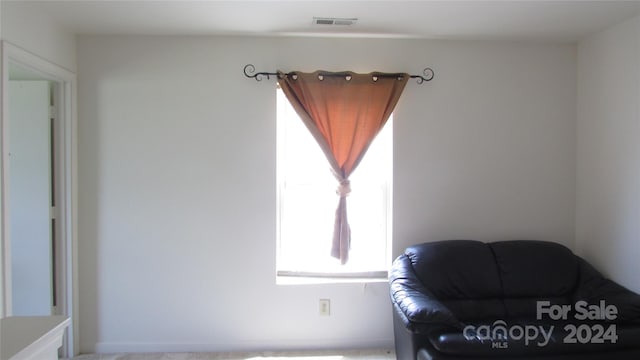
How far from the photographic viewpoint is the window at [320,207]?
2.85m

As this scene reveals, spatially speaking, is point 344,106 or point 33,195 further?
point 344,106

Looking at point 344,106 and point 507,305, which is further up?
point 344,106

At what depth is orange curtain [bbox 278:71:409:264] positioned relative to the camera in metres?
2.66

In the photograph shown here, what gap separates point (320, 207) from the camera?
2.88 meters

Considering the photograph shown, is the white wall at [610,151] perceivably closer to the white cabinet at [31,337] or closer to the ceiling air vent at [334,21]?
the ceiling air vent at [334,21]

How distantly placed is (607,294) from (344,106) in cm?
213

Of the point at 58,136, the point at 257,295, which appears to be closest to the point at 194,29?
the point at 58,136

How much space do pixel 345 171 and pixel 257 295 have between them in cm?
113

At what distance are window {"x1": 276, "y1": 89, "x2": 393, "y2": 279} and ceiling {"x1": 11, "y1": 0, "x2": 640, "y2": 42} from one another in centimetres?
66

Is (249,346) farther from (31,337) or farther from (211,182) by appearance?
(31,337)

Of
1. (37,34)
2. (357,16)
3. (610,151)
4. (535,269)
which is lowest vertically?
(535,269)

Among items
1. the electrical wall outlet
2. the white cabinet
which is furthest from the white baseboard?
the white cabinet

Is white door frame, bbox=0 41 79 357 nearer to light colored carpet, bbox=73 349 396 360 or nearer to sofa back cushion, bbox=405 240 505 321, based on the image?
light colored carpet, bbox=73 349 396 360

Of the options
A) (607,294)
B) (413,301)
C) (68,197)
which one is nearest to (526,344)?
(413,301)
